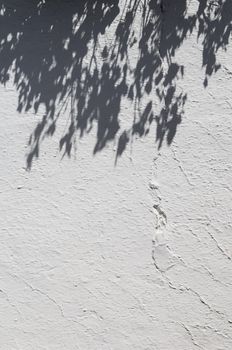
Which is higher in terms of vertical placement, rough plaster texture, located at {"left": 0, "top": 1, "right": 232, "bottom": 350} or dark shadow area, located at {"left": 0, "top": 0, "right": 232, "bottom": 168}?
dark shadow area, located at {"left": 0, "top": 0, "right": 232, "bottom": 168}

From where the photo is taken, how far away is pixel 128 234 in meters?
3.67

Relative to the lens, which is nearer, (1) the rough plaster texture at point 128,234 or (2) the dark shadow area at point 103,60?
(1) the rough plaster texture at point 128,234

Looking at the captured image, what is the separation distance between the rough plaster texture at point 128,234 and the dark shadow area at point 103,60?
0.15 ft

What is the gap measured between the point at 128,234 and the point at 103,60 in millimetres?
1191

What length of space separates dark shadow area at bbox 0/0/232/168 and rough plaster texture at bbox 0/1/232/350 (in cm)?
4

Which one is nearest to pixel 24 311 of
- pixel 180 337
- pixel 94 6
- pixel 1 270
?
pixel 1 270

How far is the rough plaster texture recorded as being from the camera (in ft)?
11.8

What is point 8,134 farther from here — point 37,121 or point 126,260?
point 126,260

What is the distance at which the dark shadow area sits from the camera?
375cm

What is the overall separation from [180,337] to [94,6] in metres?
2.30

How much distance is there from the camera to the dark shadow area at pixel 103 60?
375 cm

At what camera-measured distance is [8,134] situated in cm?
383

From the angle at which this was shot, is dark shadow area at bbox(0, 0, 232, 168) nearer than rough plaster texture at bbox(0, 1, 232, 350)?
No

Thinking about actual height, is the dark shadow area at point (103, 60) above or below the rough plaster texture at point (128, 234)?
above
